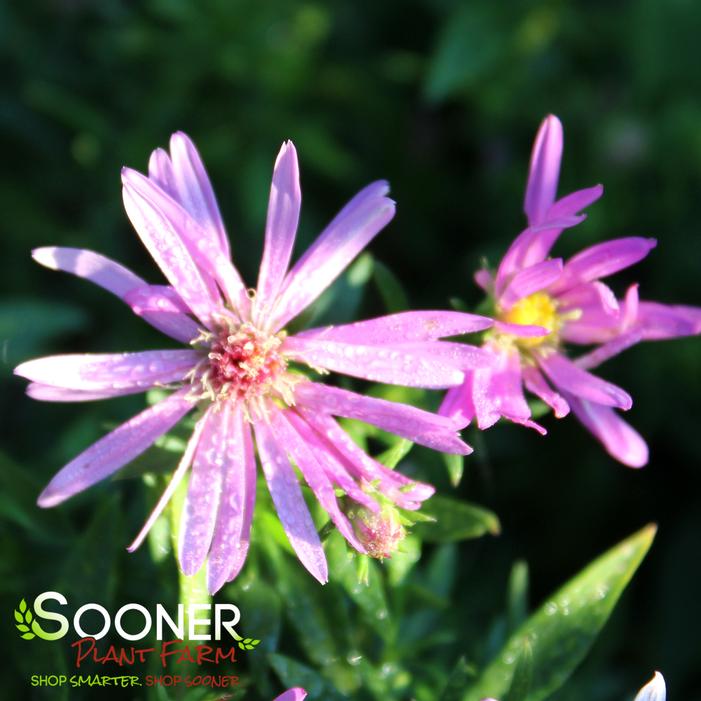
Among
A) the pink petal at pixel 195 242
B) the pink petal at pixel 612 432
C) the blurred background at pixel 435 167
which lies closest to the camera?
the pink petal at pixel 195 242

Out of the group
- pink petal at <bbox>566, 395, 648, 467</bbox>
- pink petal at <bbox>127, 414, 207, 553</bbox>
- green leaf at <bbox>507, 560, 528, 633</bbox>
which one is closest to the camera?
pink petal at <bbox>127, 414, 207, 553</bbox>

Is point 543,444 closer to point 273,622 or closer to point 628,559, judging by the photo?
point 628,559

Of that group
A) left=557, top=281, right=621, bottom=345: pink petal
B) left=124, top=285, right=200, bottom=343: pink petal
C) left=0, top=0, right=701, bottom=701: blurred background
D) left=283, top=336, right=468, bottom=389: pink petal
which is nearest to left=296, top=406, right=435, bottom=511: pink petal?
left=283, top=336, right=468, bottom=389: pink petal

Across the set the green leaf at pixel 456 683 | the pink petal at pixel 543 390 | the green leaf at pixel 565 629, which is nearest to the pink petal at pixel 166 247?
the pink petal at pixel 543 390

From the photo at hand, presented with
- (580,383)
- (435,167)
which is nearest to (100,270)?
(580,383)

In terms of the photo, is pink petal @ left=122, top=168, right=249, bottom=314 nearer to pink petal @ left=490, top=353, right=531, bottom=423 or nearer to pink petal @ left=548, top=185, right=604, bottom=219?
pink petal @ left=490, top=353, right=531, bottom=423

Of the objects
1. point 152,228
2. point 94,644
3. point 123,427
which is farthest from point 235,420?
point 94,644

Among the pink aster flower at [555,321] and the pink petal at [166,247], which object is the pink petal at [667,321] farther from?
the pink petal at [166,247]

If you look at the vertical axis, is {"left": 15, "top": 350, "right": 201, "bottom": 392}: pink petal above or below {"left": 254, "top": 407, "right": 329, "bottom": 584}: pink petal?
above
